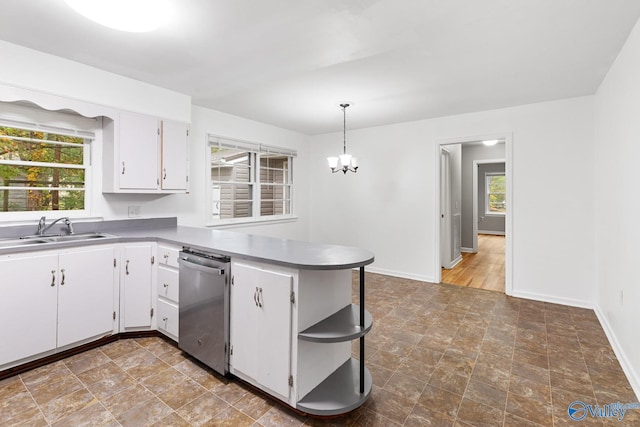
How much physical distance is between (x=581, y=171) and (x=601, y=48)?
1.63 meters

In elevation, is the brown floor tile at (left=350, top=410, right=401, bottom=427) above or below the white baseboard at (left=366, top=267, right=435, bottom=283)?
below

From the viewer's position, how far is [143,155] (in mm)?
3135

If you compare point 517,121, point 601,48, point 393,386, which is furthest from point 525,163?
point 393,386

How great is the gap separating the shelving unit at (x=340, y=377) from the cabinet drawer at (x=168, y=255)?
1.44 meters

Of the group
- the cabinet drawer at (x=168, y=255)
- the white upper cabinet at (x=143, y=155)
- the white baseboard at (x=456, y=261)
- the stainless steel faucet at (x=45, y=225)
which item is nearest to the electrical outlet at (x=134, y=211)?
the white upper cabinet at (x=143, y=155)

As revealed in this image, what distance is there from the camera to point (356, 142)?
211 inches

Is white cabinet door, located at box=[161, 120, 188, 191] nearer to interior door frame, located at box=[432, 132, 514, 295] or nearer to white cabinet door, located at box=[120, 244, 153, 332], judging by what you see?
white cabinet door, located at box=[120, 244, 153, 332]

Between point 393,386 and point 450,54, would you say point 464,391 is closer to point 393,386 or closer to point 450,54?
point 393,386

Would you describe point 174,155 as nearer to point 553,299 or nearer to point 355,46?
point 355,46

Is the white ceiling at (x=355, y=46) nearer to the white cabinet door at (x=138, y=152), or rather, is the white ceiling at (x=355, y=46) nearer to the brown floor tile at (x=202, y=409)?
the white cabinet door at (x=138, y=152)

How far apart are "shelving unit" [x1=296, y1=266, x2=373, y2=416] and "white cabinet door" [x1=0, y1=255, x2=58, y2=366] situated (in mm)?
2033

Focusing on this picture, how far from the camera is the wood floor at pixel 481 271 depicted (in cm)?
466

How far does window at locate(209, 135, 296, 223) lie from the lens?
4402 mm

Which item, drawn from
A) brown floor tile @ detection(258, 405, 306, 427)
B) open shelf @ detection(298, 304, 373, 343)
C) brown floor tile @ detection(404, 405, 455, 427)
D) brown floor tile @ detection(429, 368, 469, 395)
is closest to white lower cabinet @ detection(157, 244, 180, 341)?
brown floor tile @ detection(258, 405, 306, 427)
